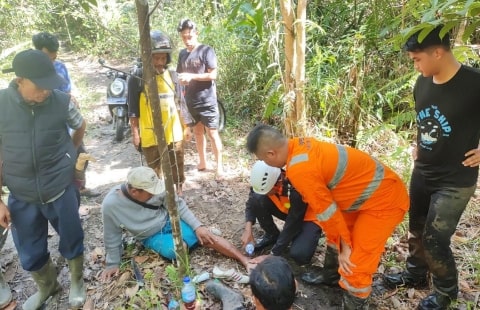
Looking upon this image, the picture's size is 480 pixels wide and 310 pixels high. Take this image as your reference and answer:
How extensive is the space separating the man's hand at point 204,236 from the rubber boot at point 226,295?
44cm

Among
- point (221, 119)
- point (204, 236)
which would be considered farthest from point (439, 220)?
point (221, 119)

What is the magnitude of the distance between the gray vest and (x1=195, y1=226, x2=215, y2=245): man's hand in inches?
48.6

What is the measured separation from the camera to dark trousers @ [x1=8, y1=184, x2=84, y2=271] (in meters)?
2.81

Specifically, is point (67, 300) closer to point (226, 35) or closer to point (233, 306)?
point (233, 306)

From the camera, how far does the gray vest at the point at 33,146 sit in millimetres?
2578

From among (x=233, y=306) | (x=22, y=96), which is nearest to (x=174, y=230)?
(x=233, y=306)

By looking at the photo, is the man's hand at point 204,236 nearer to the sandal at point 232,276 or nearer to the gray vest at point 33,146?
the sandal at point 232,276

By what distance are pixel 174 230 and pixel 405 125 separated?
4.33m

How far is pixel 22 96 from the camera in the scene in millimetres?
2562

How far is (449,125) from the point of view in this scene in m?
2.32

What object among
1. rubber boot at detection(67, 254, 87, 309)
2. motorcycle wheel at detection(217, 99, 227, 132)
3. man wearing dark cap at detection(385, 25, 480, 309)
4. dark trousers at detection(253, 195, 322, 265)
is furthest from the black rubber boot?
motorcycle wheel at detection(217, 99, 227, 132)

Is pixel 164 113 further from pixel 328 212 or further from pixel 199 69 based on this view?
pixel 328 212

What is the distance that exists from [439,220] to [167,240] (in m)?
2.24

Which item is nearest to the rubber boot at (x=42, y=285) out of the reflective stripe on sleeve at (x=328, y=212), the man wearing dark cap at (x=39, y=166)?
the man wearing dark cap at (x=39, y=166)
